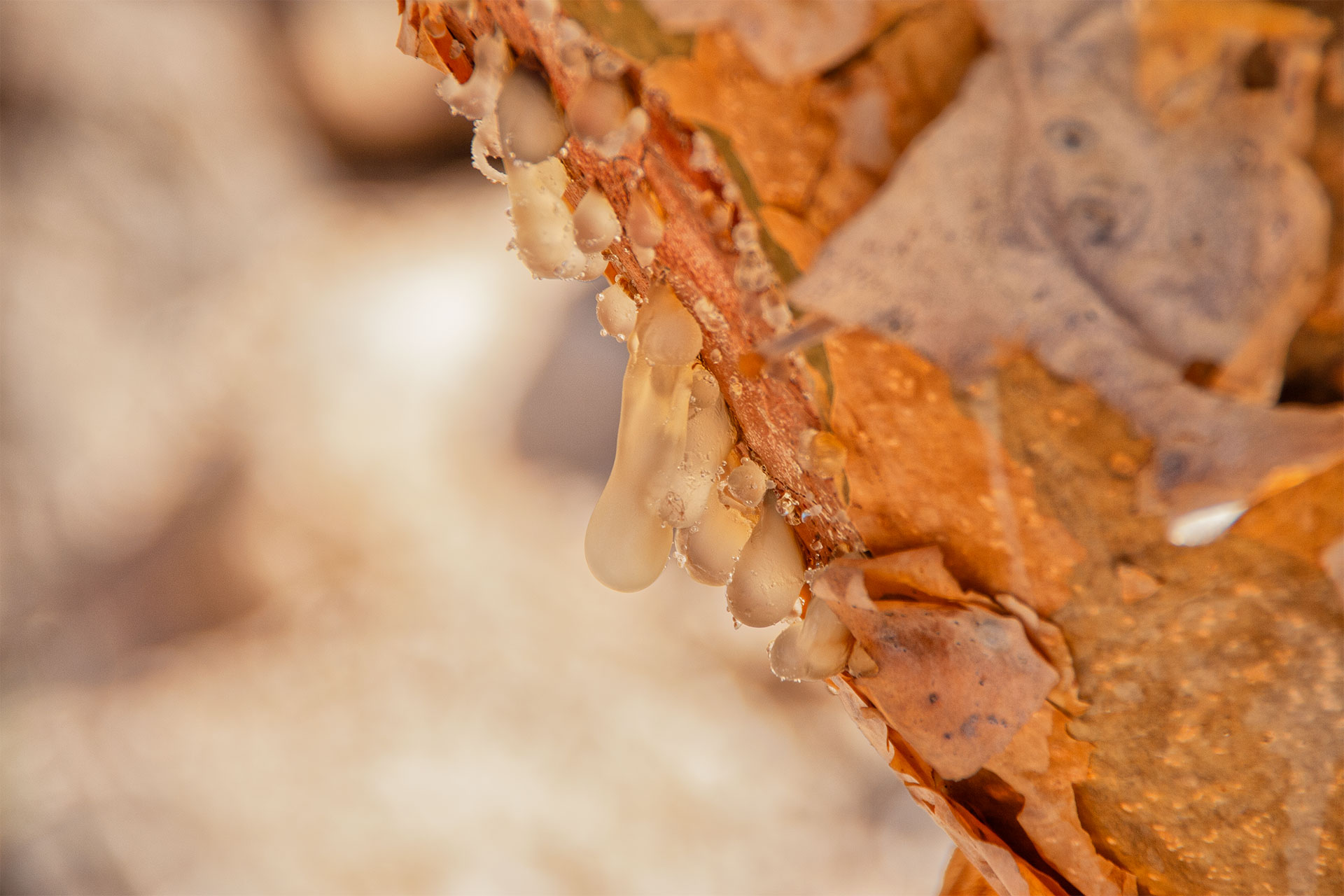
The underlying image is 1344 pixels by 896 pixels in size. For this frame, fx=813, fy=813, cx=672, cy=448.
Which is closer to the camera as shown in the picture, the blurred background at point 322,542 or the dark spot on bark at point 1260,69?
the dark spot on bark at point 1260,69

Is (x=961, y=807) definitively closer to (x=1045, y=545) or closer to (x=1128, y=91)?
(x=1045, y=545)

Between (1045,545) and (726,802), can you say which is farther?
(726,802)

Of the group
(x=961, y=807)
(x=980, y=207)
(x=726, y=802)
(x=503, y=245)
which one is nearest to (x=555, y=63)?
(x=980, y=207)

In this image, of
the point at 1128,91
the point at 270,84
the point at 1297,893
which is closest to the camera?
the point at 1128,91

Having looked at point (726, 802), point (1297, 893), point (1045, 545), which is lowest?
point (726, 802)

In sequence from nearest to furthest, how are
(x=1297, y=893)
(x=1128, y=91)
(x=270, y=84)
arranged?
(x=1128, y=91) → (x=1297, y=893) → (x=270, y=84)

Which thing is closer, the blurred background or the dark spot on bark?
the dark spot on bark

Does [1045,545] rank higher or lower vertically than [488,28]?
lower

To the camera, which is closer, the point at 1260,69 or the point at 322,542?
the point at 1260,69
